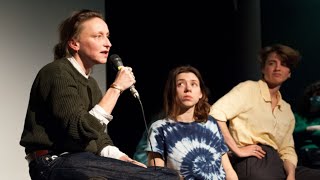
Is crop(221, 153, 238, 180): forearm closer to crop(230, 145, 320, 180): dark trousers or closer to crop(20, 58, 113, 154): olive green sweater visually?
crop(230, 145, 320, 180): dark trousers

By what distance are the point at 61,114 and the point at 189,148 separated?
0.94 m

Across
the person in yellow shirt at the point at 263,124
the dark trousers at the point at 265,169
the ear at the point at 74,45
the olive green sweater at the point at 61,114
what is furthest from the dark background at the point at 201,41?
the olive green sweater at the point at 61,114

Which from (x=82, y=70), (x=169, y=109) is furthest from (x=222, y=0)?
(x=82, y=70)

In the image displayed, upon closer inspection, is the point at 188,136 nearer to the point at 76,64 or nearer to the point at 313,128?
the point at 76,64

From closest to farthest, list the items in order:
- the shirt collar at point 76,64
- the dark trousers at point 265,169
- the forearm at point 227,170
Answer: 1. the shirt collar at point 76,64
2. the forearm at point 227,170
3. the dark trousers at point 265,169

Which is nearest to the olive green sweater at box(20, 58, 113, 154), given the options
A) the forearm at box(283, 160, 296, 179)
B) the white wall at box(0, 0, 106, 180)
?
the white wall at box(0, 0, 106, 180)

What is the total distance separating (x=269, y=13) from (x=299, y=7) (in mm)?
223

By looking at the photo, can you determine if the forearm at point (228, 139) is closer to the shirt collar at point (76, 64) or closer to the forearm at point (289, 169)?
the forearm at point (289, 169)

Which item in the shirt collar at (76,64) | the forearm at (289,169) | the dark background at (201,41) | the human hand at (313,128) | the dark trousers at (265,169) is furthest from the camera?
the dark background at (201,41)

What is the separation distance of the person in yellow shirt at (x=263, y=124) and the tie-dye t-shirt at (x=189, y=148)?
32 cm

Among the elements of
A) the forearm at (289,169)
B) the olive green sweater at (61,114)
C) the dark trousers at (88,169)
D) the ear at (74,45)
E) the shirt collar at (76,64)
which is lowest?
the forearm at (289,169)

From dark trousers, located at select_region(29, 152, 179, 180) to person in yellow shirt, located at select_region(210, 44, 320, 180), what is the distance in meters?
1.16

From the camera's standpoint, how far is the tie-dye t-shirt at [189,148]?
2582 mm

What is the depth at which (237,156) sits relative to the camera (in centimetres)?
301
